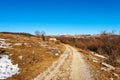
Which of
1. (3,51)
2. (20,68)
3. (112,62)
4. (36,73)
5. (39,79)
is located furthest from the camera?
(112,62)

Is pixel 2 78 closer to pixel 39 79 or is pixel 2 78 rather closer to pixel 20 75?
pixel 20 75

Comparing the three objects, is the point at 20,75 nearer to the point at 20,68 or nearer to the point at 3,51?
the point at 20,68

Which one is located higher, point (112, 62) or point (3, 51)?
point (3, 51)

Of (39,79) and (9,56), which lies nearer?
(39,79)

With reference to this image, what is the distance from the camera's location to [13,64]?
25266 millimetres

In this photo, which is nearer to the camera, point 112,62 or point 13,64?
point 13,64

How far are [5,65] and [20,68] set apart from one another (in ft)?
7.58

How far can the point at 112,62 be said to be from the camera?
37.2 metres

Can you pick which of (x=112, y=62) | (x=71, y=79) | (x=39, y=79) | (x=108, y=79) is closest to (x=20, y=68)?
(x=39, y=79)

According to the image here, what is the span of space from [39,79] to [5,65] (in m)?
8.29

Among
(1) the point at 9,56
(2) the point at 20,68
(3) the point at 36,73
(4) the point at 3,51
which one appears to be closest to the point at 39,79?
(3) the point at 36,73

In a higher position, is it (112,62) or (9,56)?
(9,56)

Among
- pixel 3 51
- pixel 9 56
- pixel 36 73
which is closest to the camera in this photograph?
pixel 36 73

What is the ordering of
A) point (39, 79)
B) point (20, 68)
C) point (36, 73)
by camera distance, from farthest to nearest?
1. point (20, 68)
2. point (36, 73)
3. point (39, 79)
